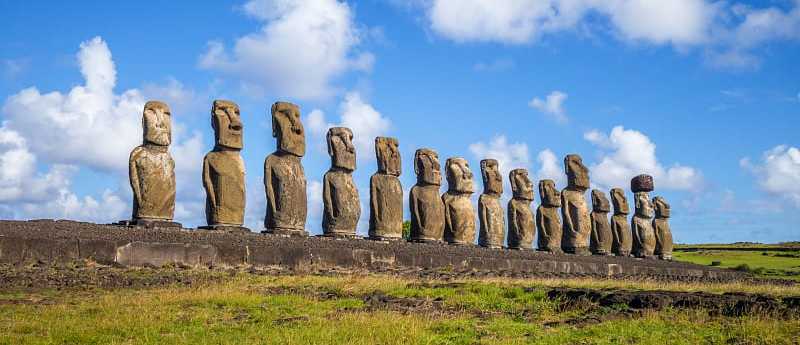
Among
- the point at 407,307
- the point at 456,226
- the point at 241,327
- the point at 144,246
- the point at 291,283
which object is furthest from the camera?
the point at 456,226

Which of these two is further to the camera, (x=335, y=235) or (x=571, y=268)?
(x=571, y=268)

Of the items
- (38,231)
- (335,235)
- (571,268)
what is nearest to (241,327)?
(38,231)

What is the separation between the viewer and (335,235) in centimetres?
2175

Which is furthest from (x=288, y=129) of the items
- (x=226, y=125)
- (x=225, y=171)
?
(x=225, y=171)

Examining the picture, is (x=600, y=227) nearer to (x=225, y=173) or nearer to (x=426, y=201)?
(x=426, y=201)

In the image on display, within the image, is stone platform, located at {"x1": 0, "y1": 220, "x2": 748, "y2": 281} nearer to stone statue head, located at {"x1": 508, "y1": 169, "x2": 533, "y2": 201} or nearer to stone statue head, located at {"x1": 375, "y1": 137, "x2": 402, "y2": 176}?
stone statue head, located at {"x1": 375, "y1": 137, "x2": 402, "y2": 176}

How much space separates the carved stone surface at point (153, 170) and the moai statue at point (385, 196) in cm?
718

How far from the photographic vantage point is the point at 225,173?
19297mm

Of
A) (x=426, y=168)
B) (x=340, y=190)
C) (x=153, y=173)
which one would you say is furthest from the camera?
(x=426, y=168)

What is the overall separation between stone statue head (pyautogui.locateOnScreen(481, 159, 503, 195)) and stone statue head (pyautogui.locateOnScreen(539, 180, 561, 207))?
263 cm

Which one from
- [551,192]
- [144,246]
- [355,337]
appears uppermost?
[551,192]

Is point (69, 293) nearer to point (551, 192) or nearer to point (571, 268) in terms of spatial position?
point (571, 268)

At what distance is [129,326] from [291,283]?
4854 millimetres

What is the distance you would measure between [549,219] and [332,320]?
2259 cm
